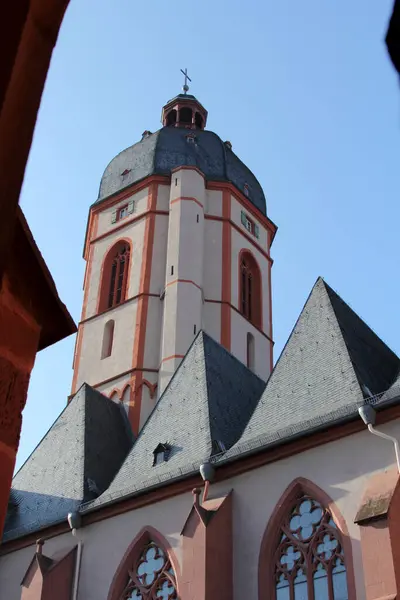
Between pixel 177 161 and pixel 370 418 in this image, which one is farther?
pixel 177 161

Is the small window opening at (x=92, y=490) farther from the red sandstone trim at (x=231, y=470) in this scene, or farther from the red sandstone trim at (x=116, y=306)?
the red sandstone trim at (x=116, y=306)

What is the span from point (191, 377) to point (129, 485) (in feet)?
9.04

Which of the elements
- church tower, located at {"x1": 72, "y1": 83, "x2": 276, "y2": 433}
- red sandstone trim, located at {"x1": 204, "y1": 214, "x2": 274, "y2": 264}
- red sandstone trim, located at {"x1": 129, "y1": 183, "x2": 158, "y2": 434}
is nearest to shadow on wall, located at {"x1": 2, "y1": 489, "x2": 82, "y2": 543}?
red sandstone trim, located at {"x1": 129, "y1": 183, "x2": 158, "y2": 434}

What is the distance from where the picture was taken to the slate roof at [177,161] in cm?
2559

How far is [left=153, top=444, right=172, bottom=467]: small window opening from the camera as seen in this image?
13.8 metres

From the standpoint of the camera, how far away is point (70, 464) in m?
15.9

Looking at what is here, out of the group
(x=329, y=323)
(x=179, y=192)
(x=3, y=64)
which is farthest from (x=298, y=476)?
(x=179, y=192)

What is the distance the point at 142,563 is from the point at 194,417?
2874mm

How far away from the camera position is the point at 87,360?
72.4 ft

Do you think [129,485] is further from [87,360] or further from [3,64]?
[3,64]

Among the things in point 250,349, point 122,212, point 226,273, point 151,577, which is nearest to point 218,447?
point 151,577

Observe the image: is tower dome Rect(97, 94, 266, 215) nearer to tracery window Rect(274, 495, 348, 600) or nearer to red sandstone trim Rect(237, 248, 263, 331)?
red sandstone trim Rect(237, 248, 263, 331)

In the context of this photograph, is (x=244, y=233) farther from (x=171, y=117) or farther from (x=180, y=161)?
(x=171, y=117)

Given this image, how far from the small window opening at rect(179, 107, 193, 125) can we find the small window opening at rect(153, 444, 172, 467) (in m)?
19.0
